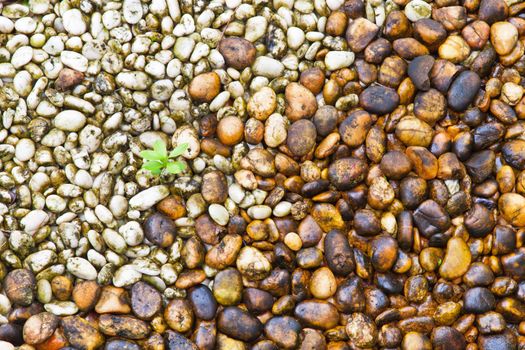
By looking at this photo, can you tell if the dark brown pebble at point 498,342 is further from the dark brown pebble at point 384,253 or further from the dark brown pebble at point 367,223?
the dark brown pebble at point 367,223

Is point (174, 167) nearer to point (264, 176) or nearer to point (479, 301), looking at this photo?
point (264, 176)

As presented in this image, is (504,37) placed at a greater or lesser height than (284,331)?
greater

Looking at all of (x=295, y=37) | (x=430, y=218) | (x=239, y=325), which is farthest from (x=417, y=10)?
(x=239, y=325)

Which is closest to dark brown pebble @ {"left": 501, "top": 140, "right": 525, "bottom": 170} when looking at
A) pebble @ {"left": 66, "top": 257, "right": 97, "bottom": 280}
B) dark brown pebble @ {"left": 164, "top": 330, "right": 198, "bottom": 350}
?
dark brown pebble @ {"left": 164, "top": 330, "right": 198, "bottom": 350}

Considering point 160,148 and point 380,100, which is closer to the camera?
point 160,148

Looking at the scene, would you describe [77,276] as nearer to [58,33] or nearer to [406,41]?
[58,33]

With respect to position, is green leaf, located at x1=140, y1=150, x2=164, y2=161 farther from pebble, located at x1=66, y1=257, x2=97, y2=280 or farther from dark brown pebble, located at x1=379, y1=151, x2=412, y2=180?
dark brown pebble, located at x1=379, y1=151, x2=412, y2=180
